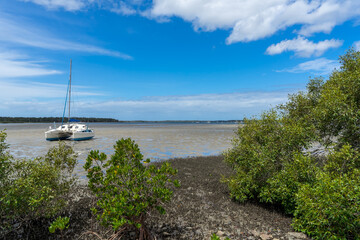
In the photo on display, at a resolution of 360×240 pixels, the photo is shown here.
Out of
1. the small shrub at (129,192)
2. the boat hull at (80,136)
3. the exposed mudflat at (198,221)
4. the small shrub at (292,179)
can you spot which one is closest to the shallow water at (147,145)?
the boat hull at (80,136)

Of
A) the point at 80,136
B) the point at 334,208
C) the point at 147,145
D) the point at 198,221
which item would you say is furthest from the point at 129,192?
the point at 80,136

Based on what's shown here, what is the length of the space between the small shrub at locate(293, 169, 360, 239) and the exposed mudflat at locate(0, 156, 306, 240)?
110 centimetres

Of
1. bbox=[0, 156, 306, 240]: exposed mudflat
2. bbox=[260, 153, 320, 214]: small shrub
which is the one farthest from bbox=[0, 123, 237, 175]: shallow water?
bbox=[0, 156, 306, 240]: exposed mudflat

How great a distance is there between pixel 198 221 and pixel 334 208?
181 inches

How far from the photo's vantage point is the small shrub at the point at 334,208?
620 cm

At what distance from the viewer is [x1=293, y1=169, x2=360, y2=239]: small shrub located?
244 inches

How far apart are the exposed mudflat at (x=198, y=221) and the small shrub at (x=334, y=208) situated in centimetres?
110

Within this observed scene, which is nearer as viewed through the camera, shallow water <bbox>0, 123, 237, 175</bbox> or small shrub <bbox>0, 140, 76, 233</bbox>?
small shrub <bbox>0, 140, 76, 233</bbox>

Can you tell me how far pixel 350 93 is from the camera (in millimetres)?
9305

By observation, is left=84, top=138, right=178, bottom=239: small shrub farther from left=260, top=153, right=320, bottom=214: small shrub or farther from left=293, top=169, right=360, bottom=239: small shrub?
left=260, top=153, right=320, bottom=214: small shrub

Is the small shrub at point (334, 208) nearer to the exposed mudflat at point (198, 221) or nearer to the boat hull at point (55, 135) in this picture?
the exposed mudflat at point (198, 221)

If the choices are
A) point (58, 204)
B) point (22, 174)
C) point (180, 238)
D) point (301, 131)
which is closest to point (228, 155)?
point (301, 131)

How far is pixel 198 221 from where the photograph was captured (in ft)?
28.4

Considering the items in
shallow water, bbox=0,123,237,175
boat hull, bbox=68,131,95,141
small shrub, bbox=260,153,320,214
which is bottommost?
shallow water, bbox=0,123,237,175
